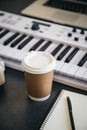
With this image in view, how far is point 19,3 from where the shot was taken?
4.84ft

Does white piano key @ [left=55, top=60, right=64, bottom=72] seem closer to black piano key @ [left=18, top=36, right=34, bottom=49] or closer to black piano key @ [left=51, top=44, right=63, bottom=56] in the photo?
black piano key @ [left=51, top=44, right=63, bottom=56]

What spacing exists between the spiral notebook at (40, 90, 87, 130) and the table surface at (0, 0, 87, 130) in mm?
26

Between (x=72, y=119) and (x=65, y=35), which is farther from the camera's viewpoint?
(x=65, y=35)

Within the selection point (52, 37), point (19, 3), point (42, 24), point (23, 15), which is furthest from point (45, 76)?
point (19, 3)

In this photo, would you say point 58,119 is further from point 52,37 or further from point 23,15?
point 23,15

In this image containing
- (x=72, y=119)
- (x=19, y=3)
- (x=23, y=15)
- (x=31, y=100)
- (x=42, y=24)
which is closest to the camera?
(x=72, y=119)

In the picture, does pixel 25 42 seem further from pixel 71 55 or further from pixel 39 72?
pixel 39 72

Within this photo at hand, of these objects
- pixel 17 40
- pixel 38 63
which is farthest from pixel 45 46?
pixel 38 63

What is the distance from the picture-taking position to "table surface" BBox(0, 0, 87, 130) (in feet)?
2.53

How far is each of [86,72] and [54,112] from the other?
0.20m

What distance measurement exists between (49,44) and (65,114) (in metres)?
0.39

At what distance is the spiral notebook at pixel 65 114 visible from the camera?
74 cm

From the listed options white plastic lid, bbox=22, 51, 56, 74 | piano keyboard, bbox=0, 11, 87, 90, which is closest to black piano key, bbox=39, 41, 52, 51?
piano keyboard, bbox=0, 11, 87, 90

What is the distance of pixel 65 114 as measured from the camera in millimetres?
775
